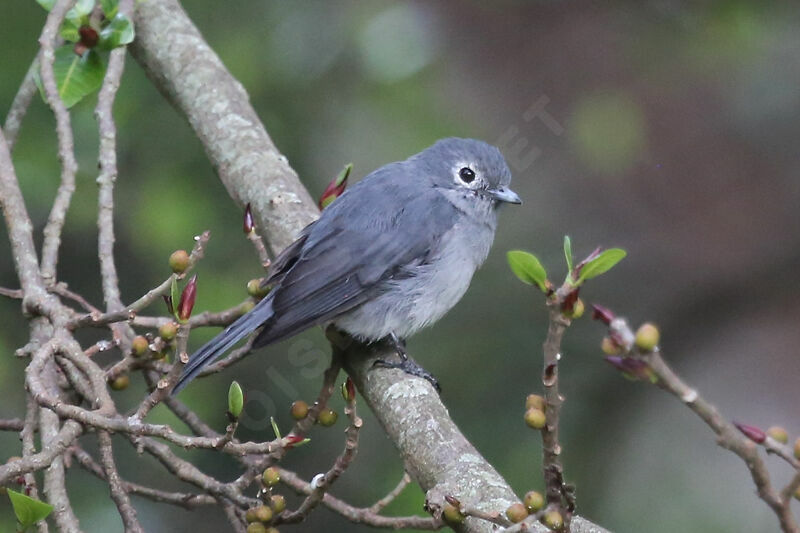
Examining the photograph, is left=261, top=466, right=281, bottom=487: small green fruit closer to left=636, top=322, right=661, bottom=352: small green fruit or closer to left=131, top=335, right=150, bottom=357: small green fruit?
left=131, top=335, right=150, bottom=357: small green fruit

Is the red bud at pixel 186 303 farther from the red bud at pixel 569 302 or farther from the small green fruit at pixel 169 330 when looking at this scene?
the red bud at pixel 569 302

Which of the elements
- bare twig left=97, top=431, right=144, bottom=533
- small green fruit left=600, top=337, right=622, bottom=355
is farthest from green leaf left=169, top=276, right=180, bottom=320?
small green fruit left=600, top=337, right=622, bottom=355

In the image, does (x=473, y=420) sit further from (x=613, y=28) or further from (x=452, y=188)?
(x=613, y=28)

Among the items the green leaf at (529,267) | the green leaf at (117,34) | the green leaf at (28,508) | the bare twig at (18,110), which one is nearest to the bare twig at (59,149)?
the green leaf at (117,34)

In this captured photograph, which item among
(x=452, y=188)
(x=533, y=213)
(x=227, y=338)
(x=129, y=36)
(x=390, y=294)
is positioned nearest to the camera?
(x=227, y=338)

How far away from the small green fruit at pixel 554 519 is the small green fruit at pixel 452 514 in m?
0.32

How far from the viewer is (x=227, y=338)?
3.17 metres

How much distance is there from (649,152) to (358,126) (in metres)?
2.08

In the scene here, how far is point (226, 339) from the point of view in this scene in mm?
3162

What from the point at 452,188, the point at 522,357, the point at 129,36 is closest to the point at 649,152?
the point at 522,357

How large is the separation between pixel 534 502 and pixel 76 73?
2419mm

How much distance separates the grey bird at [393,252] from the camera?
11.5ft

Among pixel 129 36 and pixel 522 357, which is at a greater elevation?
pixel 129 36

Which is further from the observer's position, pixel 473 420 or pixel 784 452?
pixel 473 420
